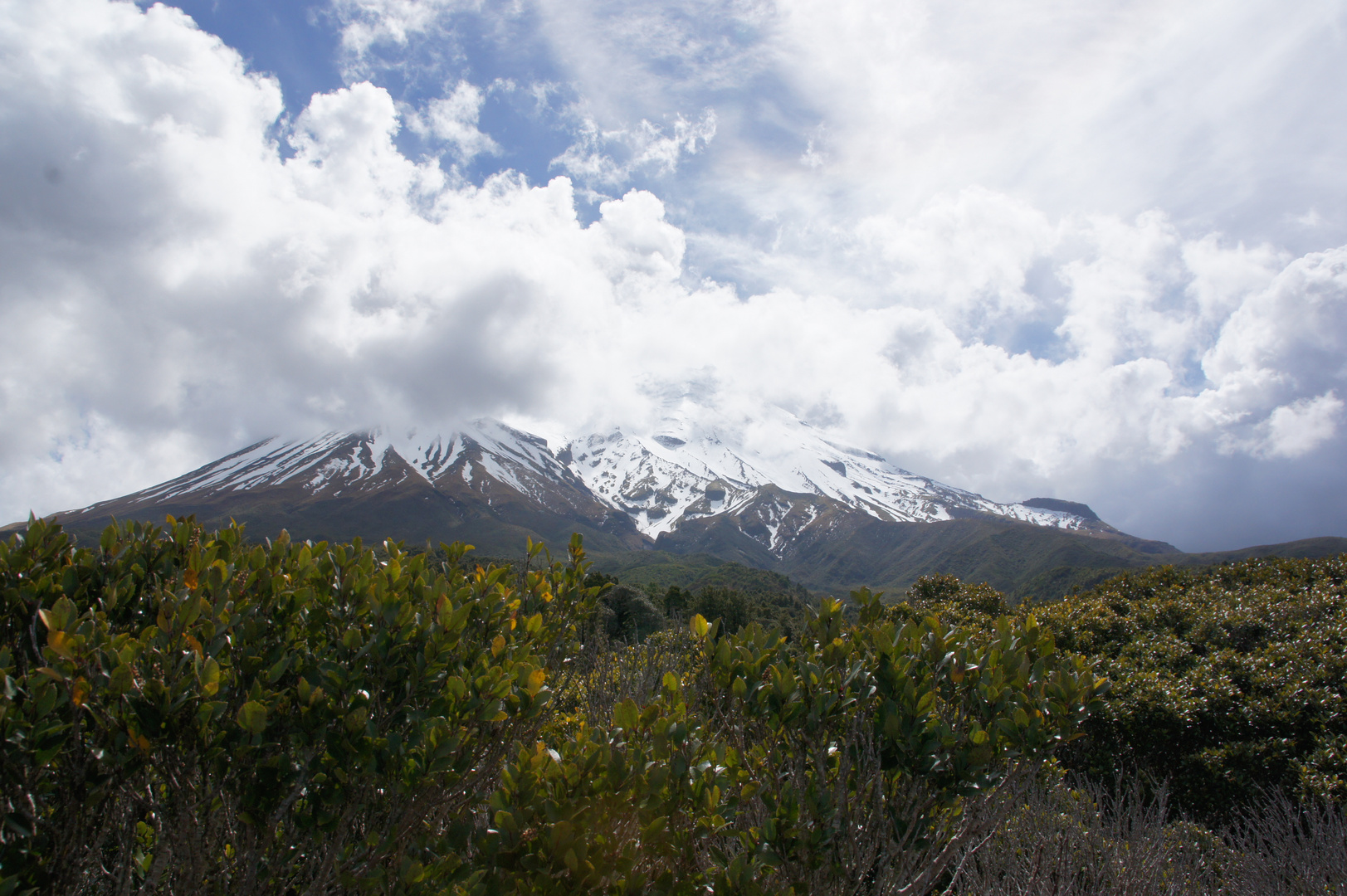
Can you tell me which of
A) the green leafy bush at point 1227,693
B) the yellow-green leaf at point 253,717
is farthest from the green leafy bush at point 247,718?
the green leafy bush at point 1227,693

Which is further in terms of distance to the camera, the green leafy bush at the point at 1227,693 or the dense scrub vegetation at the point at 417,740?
the green leafy bush at the point at 1227,693

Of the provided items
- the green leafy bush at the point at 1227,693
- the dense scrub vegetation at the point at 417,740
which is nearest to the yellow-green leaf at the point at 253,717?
the dense scrub vegetation at the point at 417,740

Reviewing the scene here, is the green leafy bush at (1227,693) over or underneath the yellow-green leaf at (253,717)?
underneath

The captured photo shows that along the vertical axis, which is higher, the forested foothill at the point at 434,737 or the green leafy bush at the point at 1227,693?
the forested foothill at the point at 434,737

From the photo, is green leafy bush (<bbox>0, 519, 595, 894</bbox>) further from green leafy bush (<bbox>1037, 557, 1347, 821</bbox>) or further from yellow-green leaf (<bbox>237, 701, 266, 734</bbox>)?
green leafy bush (<bbox>1037, 557, 1347, 821</bbox>)

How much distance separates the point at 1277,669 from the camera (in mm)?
9570

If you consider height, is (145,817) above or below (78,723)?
below

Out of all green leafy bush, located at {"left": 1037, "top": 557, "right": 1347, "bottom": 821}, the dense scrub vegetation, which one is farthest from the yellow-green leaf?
green leafy bush, located at {"left": 1037, "top": 557, "right": 1347, "bottom": 821}

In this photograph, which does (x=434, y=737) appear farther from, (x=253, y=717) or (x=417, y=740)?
(x=253, y=717)

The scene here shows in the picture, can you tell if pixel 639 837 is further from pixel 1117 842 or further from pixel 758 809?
pixel 1117 842

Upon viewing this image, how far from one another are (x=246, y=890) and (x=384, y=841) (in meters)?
0.62

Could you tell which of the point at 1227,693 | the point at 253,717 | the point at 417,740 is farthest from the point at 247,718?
the point at 1227,693

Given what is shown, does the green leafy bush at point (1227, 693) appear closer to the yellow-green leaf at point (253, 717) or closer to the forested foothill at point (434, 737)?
the forested foothill at point (434, 737)

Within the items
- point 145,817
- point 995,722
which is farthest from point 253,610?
point 995,722
